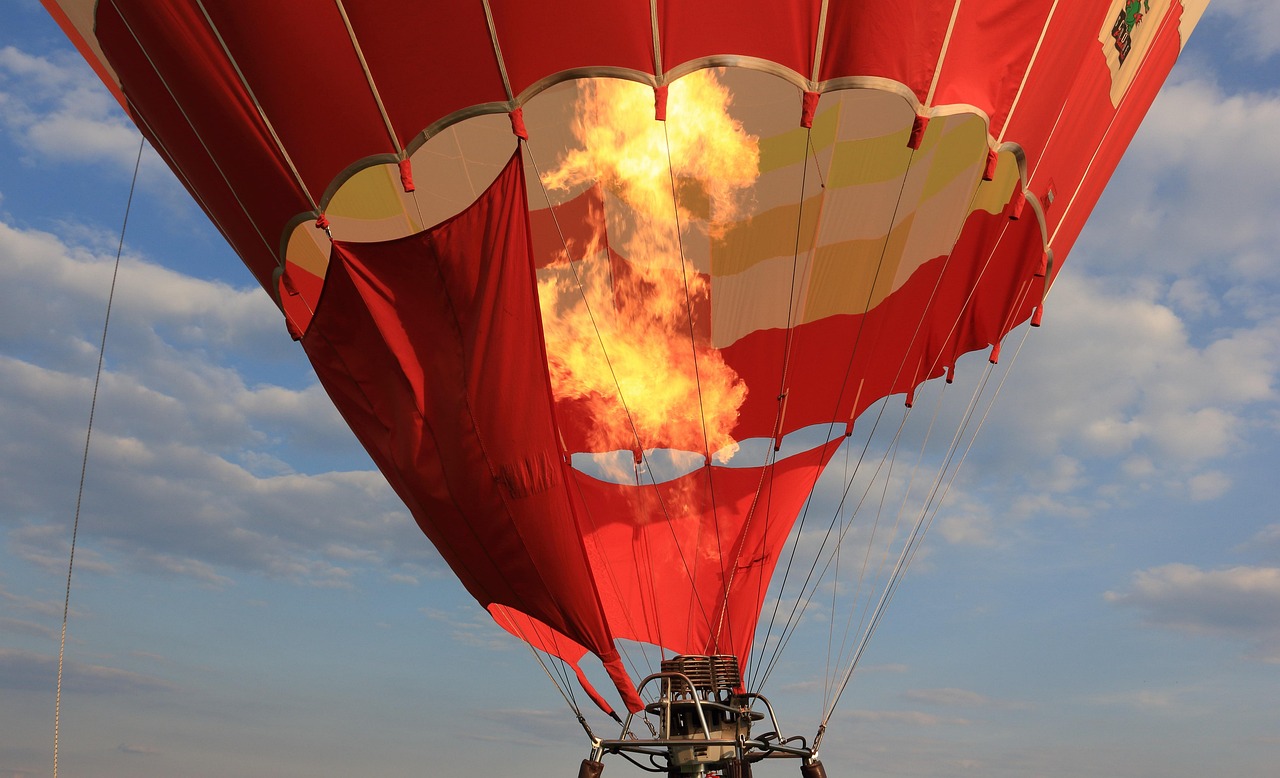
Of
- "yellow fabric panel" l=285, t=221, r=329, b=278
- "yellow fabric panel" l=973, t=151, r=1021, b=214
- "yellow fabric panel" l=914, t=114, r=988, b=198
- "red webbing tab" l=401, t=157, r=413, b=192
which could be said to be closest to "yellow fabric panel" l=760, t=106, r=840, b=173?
"yellow fabric panel" l=914, t=114, r=988, b=198

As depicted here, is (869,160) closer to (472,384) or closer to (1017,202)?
(1017,202)

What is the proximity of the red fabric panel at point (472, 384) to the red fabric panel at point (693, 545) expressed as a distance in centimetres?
237

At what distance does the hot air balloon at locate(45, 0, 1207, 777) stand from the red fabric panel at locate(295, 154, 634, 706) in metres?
0.02

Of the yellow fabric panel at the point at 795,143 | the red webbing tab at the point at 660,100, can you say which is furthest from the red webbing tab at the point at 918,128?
the red webbing tab at the point at 660,100

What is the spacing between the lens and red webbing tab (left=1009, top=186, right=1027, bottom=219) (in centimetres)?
871

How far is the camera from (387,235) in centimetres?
843

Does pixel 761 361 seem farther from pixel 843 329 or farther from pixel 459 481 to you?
pixel 459 481

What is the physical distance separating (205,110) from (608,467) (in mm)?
5351

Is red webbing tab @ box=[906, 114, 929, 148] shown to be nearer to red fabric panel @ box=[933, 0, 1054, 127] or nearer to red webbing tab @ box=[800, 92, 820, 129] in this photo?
red fabric panel @ box=[933, 0, 1054, 127]

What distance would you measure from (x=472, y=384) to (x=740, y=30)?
119 inches

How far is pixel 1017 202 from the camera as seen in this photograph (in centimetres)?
877

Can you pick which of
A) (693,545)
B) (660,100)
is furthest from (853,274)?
(660,100)

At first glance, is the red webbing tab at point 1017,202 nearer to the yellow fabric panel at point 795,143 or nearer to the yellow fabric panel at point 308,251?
the yellow fabric panel at point 795,143

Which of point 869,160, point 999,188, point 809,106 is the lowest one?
point 809,106
